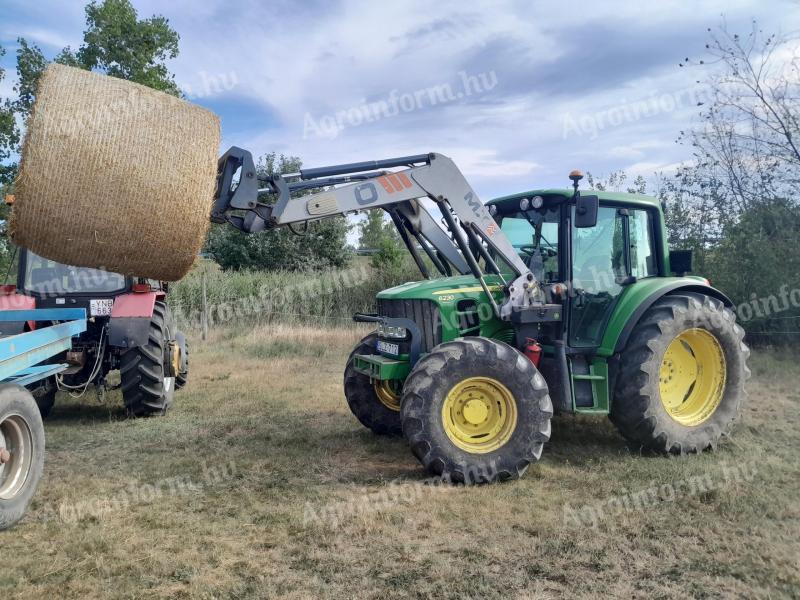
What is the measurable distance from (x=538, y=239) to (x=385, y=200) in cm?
138

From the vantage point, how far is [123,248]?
4039 mm

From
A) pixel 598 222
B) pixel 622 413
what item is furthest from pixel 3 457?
pixel 598 222

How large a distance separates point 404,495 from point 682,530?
5.50 ft

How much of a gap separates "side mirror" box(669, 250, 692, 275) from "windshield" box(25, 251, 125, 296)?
5599 mm

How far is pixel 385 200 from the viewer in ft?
15.7

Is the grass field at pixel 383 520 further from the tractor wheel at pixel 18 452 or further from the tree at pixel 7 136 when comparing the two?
the tree at pixel 7 136

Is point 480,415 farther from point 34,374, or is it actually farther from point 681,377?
point 34,374

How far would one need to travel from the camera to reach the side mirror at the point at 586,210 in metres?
4.70

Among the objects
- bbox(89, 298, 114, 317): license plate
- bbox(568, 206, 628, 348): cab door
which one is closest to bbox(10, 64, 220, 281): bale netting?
bbox(89, 298, 114, 317): license plate

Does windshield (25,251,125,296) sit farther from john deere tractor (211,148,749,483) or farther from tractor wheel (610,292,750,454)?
tractor wheel (610,292,750,454)

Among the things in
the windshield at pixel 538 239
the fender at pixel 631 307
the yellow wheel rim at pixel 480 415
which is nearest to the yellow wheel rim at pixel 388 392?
the yellow wheel rim at pixel 480 415

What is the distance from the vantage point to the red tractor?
6.31 metres

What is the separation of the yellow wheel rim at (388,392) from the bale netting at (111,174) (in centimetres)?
223

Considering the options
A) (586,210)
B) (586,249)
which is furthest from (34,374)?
(586,249)
